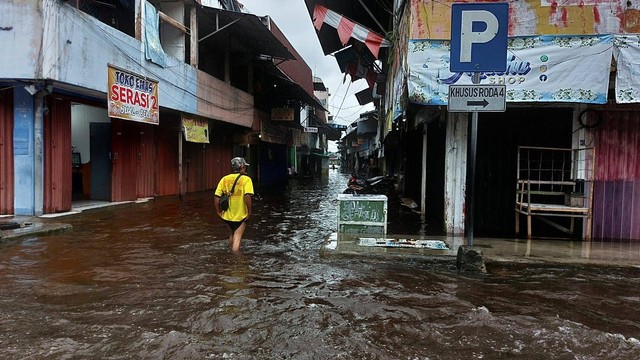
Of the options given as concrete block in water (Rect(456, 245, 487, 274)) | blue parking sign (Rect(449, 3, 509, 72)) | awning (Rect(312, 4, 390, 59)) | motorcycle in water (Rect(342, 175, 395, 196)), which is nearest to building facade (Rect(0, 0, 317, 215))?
awning (Rect(312, 4, 390, 59))

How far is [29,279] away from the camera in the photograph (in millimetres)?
5582

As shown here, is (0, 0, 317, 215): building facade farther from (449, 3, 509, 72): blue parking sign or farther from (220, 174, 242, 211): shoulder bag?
(449, 3, 509, 72): blue parking sign

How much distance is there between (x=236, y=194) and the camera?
7.09 meters

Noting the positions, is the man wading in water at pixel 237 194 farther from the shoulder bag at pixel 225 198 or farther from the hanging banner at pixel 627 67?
the hanging banner at pixel 627 67

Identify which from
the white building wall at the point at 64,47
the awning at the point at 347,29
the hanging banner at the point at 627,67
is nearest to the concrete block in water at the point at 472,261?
the hanging banner at the point at 627,67

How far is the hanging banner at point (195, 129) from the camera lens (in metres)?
16.7

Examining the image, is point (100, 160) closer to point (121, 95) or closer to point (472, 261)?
point (121, 95)

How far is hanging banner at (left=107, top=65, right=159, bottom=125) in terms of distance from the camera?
11.6 m

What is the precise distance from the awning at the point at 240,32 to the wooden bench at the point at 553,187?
11.1 m

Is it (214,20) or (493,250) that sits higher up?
(214,20)

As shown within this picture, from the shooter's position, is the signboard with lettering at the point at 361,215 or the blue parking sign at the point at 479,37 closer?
the blue parking sign at the point at 479,37

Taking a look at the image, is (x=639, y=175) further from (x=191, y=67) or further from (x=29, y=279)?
(x=191, y=67)

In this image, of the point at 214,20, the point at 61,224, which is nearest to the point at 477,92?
the point at 61,224

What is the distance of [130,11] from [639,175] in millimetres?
14841
